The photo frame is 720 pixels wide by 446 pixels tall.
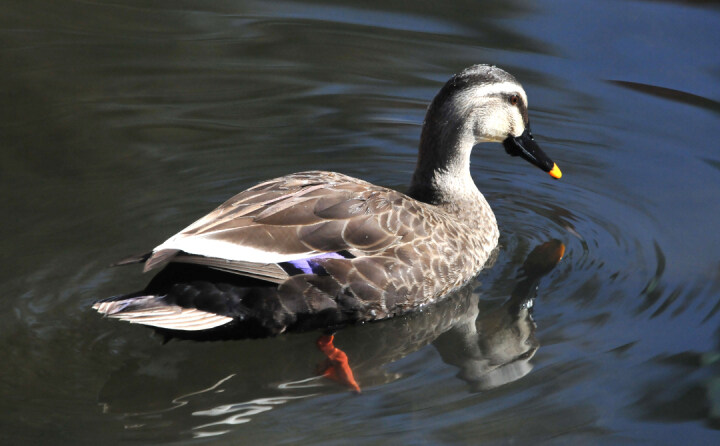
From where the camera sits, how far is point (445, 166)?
21.5ft

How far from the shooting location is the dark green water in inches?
195

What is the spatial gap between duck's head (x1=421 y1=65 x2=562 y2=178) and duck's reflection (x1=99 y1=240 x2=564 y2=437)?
100 cm

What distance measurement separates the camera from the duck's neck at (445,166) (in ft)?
21.3

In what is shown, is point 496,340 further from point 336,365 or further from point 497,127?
point 497,127

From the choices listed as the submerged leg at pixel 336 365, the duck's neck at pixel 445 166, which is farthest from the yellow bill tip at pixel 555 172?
the submerged leg at pixel 336 365

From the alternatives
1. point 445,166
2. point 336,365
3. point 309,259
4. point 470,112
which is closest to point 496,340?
point 336,365

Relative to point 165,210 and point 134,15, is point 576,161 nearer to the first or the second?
point 165,210

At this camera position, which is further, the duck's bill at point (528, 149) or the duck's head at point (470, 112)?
the duck's bill at point (528, 149)

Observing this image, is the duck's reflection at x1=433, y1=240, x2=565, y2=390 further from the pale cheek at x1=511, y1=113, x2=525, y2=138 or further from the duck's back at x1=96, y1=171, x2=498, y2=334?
the pale cheek at x1=511, y1=113, x2=525, y2=138

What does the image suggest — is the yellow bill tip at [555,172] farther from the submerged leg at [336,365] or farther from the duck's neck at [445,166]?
the submerged leg at [336,365]

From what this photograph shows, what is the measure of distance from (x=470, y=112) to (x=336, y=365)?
2.04 m

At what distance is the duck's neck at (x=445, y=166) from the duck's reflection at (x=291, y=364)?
707 mm

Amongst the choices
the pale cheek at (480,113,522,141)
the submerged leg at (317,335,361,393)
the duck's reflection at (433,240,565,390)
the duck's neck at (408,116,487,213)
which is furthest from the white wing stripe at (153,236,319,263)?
the pale cheek at (480,113,522,141)

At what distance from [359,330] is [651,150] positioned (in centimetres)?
324
